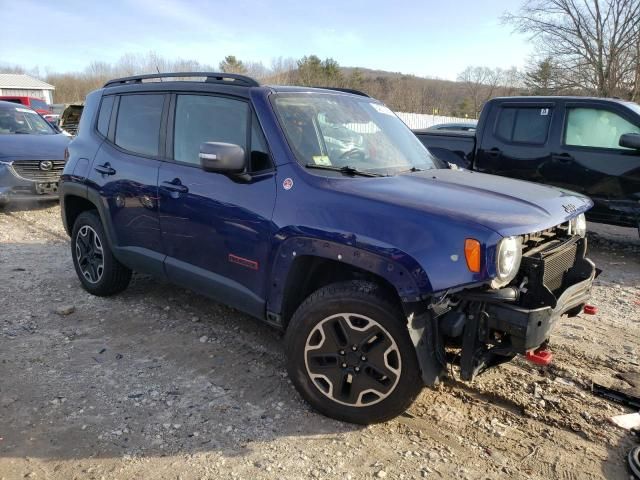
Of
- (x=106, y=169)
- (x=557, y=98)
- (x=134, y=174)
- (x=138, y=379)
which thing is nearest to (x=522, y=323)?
(x=138, y=379)

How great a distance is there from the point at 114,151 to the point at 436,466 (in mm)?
3560

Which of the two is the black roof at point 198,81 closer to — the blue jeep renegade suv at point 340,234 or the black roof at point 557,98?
the blue jeep renegade suv at point 340,234

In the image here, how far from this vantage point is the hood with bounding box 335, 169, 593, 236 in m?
2.64

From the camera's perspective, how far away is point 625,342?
423 cm

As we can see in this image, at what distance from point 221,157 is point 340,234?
0.90 metres

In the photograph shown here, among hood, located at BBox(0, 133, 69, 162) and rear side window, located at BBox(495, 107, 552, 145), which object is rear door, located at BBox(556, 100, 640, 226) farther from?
hood, located at BBox(0, 133, 69, 162)

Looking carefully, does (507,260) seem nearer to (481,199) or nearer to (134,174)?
(481,199)

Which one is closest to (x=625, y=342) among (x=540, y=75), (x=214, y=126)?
(x=214, y=126)

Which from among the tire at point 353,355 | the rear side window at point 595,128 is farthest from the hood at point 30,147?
the rear side window at point 595,128

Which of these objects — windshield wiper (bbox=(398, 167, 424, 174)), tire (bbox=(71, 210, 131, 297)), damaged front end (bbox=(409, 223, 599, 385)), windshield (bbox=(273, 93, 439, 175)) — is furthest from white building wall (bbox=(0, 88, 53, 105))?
damaged front end (bbox=(409, 223, 599, 385))

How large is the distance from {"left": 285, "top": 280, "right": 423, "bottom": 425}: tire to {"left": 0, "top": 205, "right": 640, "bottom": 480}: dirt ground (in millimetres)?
172

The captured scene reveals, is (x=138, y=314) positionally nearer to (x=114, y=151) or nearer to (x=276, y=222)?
(x=114, y=151)

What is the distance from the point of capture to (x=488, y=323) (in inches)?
102

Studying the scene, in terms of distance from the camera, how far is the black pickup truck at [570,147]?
6602mm
